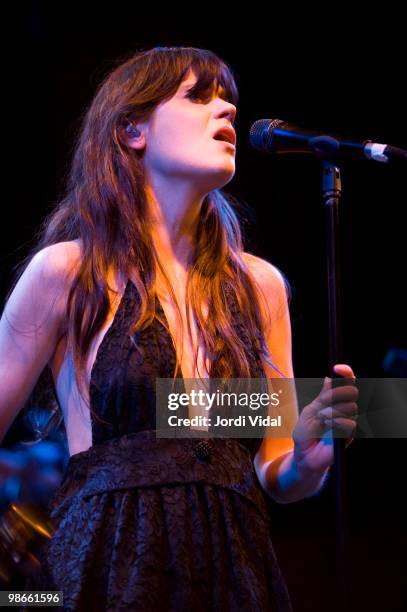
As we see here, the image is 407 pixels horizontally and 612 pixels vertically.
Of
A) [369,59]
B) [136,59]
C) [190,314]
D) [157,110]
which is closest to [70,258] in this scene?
[190,314]

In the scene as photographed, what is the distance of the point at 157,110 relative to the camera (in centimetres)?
152

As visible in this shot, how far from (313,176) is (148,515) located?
6.05 feet

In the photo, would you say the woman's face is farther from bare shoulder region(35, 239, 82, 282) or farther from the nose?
bare shoulder region(35, 239, 82, 282)

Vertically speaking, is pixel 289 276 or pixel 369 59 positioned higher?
pixel 369 59

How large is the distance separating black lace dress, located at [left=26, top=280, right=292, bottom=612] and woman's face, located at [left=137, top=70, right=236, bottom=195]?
1.06 ft

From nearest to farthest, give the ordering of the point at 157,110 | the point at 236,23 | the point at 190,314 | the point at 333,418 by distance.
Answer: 1. the point at 333,418
2. the point at 190,314
3. the point at 157,110
4. the point at 236,23

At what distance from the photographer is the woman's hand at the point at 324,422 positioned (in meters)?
1.10

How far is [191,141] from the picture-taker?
1.44m

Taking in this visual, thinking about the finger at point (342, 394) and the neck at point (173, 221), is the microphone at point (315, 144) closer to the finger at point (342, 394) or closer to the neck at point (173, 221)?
the neck at point (173, 221)

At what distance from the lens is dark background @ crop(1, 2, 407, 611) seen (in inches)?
96.0

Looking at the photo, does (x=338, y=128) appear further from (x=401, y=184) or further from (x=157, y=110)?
(x=157, y=110)

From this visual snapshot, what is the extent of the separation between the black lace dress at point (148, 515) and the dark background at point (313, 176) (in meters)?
1.25

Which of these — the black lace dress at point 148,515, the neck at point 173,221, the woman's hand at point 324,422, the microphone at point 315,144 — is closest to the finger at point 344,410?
the woman's hand at point 324,422

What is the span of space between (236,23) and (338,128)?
0.51m
